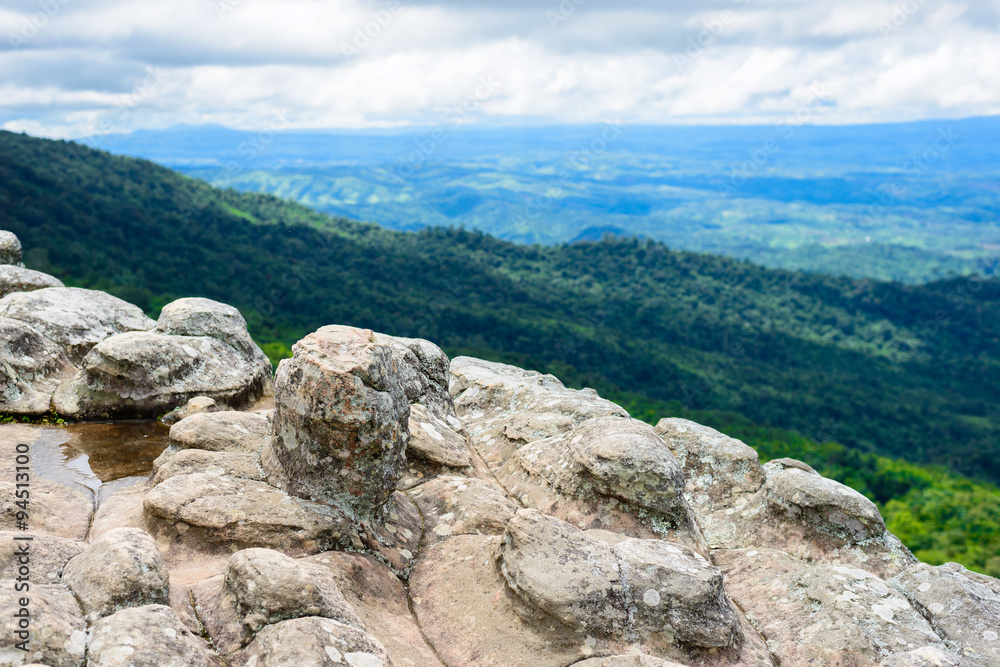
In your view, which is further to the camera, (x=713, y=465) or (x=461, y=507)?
(x=713, y=465)

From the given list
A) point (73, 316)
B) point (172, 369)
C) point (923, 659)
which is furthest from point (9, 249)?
point (923, 659)

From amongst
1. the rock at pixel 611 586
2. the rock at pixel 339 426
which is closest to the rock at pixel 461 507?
the rock at pixel 339 426

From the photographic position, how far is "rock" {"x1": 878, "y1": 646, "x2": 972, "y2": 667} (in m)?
6.65

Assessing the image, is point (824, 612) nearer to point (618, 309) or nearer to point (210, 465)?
point (210, 465)

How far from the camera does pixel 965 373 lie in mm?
128750

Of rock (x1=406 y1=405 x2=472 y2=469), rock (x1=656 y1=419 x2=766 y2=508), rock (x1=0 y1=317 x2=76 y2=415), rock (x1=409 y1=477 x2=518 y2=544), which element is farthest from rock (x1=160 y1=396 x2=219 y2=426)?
rock (x1=656 y1=419 x2=766 y2=508)

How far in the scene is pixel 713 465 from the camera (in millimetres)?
11852

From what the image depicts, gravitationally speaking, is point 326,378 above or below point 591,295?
above

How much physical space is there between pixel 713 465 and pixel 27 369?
1381 centimetres

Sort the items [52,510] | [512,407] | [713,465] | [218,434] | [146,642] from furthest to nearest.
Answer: [512,407] < [713,465] < [218,434] < [52,510] < [146,642]

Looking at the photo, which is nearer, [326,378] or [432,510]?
[326,378]

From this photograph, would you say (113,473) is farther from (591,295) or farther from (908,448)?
(591,295)

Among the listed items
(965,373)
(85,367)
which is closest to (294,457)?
(85,367)

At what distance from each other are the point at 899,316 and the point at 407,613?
175 m
